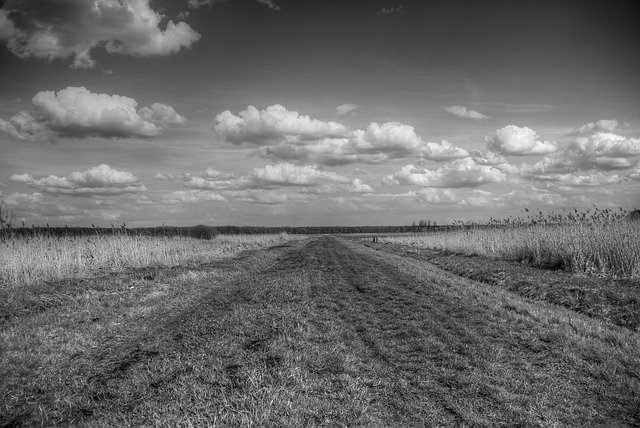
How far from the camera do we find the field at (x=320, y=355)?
5.62 m

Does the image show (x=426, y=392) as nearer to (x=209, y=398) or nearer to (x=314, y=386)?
(x=314, y=386)

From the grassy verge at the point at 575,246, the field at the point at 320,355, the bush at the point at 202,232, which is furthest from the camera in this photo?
the bush at the point at 202,232

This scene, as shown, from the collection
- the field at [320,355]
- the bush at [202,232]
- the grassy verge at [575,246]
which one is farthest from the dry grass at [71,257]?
the bush at [202,232]

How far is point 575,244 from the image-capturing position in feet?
62.0

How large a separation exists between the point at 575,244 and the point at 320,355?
16.7 meters

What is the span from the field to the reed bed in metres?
1.55

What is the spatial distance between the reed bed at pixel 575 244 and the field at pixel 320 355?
155 cm

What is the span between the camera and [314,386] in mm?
6203

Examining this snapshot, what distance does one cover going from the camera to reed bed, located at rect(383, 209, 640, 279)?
16219mm

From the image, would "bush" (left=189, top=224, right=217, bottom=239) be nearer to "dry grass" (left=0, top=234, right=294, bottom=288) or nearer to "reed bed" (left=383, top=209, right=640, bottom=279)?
"dry grass" (left=0, top=234, right=294, bottom=288)

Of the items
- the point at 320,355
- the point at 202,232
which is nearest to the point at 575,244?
the point at 320,355

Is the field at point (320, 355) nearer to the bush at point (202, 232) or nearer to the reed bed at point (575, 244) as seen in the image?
the reed bed at point (575, 244)

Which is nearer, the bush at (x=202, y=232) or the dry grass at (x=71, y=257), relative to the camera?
the dry grass at (x=71, y=257)

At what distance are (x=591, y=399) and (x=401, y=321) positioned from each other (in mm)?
4556
